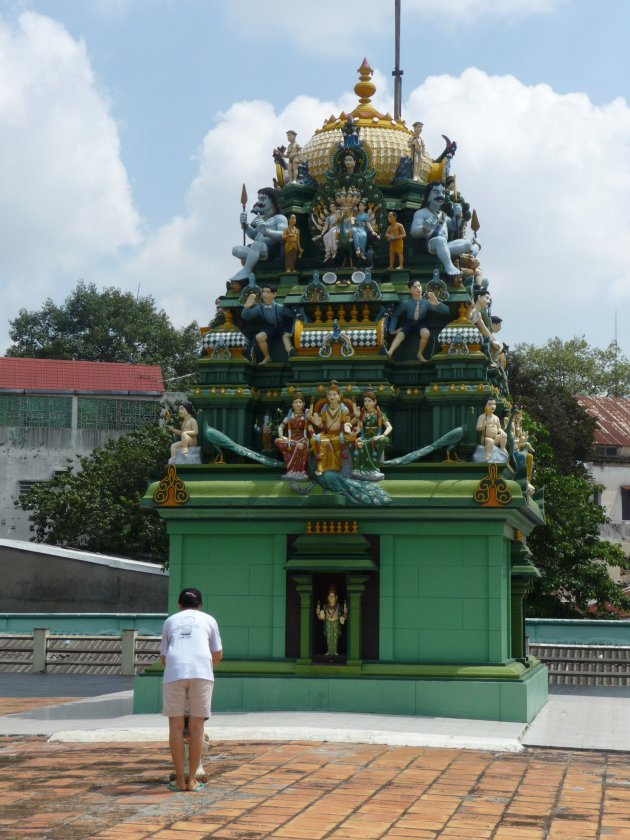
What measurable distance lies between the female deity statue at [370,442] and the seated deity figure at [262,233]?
12.9 ft

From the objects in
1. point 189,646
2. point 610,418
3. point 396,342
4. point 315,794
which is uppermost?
point 610,418

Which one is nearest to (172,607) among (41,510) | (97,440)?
(41,510)

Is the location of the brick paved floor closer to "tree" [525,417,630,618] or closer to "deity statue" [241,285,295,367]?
"deity statue" [241,285,295,367]

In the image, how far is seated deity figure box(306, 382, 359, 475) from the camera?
17516mm

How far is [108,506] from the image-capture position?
4284cm

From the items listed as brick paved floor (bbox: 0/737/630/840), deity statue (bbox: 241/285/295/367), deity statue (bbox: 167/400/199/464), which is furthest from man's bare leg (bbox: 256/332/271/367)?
brick paved floor (bbox: 0/737/630/840)

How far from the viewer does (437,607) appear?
1728 centimetres

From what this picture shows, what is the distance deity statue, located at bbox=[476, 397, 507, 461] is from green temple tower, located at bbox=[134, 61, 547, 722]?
30 millimetres

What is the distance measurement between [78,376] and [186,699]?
147 feet

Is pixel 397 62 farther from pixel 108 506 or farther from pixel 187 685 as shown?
pixel 108 506

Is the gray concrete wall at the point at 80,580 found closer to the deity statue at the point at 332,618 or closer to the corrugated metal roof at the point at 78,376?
the corrugated metal roof at the point at 78,376

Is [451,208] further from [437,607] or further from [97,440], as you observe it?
[97,440]

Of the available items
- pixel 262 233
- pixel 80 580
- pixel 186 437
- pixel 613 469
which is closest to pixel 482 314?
pixel 262 233

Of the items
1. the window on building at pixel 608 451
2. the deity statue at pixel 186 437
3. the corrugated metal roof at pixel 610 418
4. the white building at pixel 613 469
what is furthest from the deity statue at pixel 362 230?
the window on building at pixel 608 451
